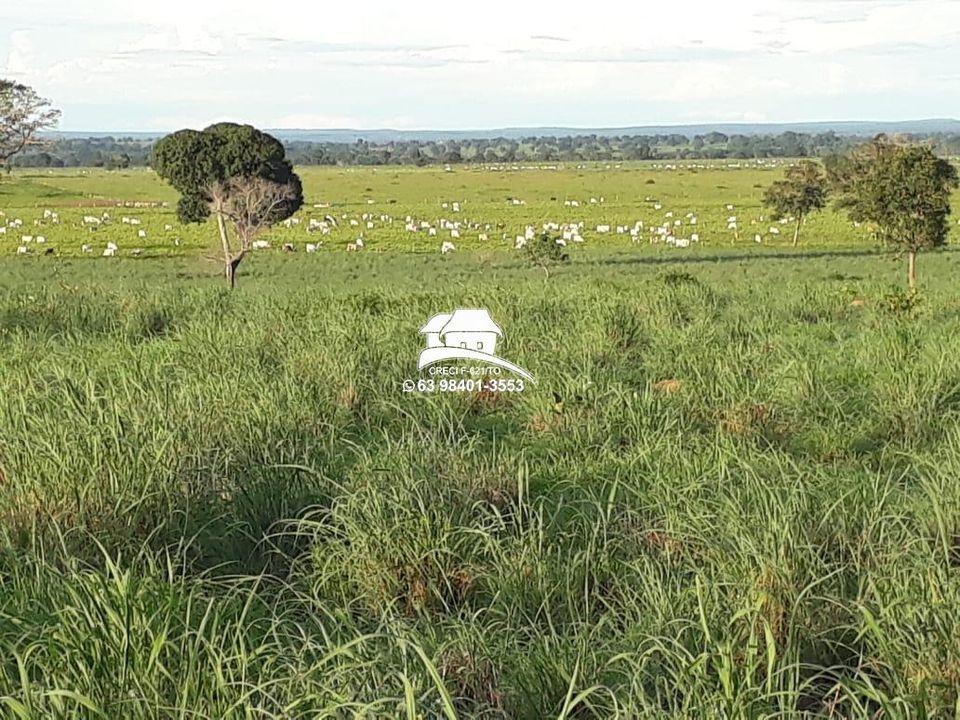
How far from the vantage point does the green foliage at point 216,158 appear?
26688mm

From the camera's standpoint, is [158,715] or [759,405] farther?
[759,405]

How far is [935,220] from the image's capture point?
2022cm

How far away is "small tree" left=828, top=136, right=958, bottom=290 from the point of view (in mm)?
19641

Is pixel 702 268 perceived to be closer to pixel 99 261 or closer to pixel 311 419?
pixel 99 261

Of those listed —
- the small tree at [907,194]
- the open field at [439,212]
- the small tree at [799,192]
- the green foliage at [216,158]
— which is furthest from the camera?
the small tree at [799,192]

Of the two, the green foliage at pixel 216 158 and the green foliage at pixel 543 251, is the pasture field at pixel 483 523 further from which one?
the green foliage at pixel 543 251

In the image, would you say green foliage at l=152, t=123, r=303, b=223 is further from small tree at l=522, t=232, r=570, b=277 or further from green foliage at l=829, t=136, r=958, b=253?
green foliage at l=829, t=136, r=958, b=253

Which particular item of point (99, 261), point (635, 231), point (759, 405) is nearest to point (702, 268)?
point (635, 231)

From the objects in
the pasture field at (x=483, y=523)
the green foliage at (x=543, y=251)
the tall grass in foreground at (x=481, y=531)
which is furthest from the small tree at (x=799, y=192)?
the tall grass in foreground at (x=481, y=531)

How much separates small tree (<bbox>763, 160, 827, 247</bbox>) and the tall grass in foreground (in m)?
31.2

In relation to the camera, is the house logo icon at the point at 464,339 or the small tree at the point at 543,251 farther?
the small tree at the point at 543,251

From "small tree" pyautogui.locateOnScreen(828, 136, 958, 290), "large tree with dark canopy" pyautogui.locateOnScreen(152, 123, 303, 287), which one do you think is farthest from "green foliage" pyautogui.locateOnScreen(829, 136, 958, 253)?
"large tree with dark canopy" pyautogui.locateOnScreen(152, 123, 303, 287)

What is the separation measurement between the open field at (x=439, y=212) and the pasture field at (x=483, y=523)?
1128 inches

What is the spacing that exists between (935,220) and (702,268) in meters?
8.09
